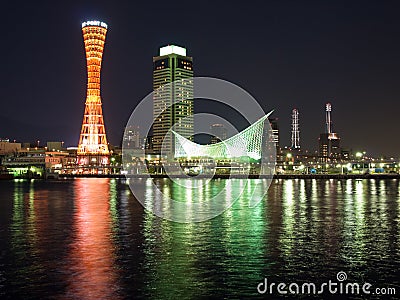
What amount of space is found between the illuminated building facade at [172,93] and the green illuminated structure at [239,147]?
133 feet

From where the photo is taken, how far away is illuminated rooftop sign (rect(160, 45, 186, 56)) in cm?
12600

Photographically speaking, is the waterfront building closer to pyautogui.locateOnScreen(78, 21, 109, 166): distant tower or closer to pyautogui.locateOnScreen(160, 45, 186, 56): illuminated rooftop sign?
pyautogui.locateOnScreen(78, 21, 109, 166): distant tower

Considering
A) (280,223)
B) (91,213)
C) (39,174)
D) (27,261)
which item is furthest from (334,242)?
(39,174)


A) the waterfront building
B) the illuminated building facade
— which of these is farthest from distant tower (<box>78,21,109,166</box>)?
the illuminated building facade

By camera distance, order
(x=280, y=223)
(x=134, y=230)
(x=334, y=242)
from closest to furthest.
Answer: (x=334, y=242)
(x=134, y=230)
(x=280, y=223)

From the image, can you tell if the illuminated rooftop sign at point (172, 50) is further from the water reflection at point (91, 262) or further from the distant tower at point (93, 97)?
the water reflection at point (91, 262)

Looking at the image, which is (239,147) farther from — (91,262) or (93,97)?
(91,262)

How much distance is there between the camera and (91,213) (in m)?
18.5

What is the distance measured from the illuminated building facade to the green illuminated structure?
40.4 m

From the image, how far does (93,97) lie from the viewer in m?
62.4

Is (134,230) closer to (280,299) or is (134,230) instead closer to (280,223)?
(280,223)

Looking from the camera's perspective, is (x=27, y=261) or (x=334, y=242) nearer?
(x=27, y=261)

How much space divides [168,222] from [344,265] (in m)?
7.26

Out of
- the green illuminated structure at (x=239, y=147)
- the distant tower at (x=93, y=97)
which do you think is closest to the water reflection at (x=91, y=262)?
the distant tower at (x=93, y=97)
